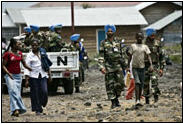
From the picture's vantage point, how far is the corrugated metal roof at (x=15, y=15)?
1945 inches

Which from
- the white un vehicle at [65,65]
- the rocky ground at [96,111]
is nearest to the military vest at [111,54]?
the rocky ground at [96,111]

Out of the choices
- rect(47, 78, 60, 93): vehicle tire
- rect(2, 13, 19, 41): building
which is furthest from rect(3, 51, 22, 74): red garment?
rect(2, 13, 19, 41): building

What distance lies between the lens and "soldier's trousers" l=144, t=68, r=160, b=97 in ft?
43.8

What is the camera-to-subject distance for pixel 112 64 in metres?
12.6

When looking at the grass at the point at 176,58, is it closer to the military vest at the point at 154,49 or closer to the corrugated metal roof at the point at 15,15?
the corrugated metal roof at the point at 15,15

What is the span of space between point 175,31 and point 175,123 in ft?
148

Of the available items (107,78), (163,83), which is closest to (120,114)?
(107,78)

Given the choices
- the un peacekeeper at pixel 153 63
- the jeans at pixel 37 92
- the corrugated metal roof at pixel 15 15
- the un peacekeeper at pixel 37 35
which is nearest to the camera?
the jeans at pixel 37 92

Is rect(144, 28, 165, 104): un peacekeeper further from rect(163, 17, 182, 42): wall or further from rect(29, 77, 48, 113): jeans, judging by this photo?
rect(163, 17, 182, 42): wall

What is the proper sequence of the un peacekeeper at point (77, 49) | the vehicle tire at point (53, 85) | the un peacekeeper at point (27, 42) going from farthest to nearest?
the un peacekeeper at point (77, 49) → the vehicle tire at point (53, 85) → the un peacekeeper at point (27, 42)

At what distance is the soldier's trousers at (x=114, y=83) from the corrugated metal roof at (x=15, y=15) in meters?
36.7

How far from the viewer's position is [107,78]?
1272 centimetres

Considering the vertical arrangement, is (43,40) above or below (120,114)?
above

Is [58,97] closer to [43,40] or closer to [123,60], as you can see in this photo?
[43,40]
